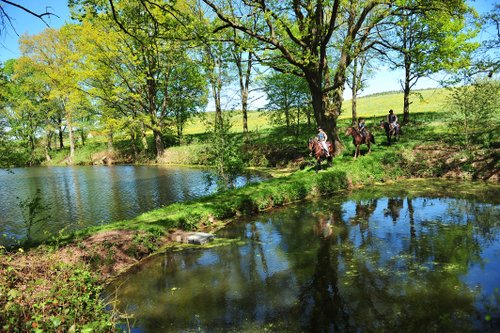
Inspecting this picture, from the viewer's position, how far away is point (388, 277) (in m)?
7.82

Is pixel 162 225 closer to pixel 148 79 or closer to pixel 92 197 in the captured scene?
pixel 92 197

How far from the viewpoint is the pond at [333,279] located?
6.30 metres

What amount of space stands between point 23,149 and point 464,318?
1513 cm

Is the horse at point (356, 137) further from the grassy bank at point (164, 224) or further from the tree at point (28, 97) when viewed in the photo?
the tree at point (28, 97)

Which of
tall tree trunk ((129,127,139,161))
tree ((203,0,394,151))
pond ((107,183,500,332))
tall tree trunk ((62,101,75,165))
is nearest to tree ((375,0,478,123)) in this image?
tree ((203,0,394,151))

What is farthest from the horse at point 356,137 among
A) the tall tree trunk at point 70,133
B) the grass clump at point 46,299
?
the tall tree trunk at point 70,133

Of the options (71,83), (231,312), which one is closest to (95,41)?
(71,83)

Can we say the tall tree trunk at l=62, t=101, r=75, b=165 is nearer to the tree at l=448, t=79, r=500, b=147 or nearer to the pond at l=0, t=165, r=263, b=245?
the pond at l=0, t=165, r=263, b=245

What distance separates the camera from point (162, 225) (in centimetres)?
1199

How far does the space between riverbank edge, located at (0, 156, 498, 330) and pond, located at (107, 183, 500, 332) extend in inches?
24.2

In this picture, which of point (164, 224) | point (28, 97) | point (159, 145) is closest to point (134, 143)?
point (159, 145)

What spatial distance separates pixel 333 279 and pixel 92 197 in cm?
1727

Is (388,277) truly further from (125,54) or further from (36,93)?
(36,93)

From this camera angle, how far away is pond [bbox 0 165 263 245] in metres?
15.2
